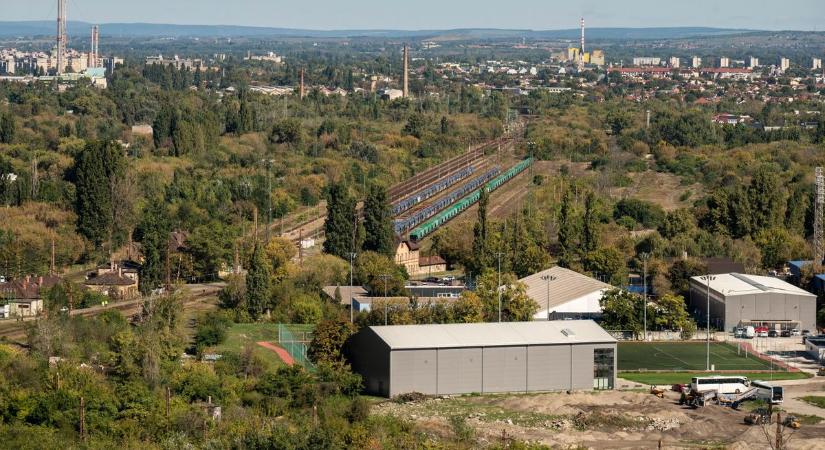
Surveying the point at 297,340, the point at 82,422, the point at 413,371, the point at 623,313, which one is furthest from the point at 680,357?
the point at 82,422

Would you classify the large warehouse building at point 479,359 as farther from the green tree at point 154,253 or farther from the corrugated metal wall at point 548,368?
the green tree at point 154,253

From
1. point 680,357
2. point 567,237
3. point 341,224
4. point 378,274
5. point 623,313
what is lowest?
point 680,357

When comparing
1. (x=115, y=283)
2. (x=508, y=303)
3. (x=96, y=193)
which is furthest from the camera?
(x=96, y=193)

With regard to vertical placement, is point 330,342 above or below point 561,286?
below

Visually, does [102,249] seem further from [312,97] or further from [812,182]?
[312,97]

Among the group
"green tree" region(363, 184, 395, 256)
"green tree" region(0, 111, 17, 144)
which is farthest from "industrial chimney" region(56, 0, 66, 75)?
"green tree" region(363, 184, 395, 256)

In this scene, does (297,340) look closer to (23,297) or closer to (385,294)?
(385,294)

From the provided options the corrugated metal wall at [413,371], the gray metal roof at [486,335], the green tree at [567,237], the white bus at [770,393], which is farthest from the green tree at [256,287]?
the white bus at [770,393]
